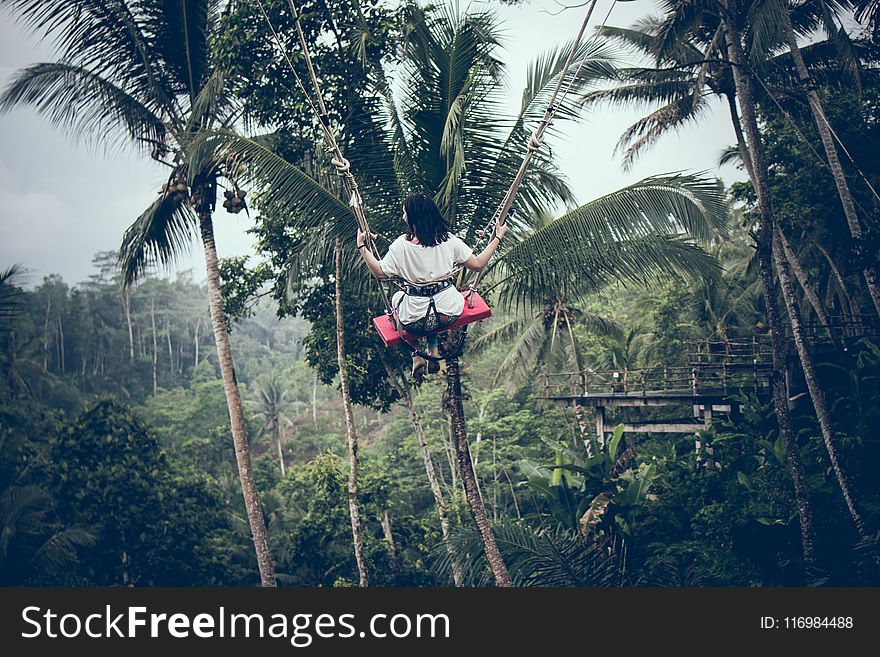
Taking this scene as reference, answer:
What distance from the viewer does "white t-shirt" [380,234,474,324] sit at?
14.5 ft

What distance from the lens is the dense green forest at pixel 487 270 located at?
22.9ft

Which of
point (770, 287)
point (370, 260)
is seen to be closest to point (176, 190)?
point (370, 260)

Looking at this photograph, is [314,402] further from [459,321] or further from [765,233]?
[459,321]

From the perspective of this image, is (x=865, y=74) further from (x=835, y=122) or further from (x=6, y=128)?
(x=6, y=128)

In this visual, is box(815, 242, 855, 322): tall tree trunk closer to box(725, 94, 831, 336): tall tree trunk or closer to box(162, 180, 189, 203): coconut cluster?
box(725, 94, 831, 336): tall tree trunk

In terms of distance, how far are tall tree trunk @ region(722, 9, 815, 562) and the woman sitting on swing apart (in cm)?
296

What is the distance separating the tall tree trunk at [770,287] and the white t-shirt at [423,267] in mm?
3078

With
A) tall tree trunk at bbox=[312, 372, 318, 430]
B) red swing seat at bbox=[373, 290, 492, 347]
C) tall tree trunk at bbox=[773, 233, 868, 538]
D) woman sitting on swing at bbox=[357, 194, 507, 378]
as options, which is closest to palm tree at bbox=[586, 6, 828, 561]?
tall tree trunk at bbox=[773, 233, 868, 538]

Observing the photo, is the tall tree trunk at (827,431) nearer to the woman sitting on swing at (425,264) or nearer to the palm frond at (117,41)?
the woman sitting on swing at (425,264)

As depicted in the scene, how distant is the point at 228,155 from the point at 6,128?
3224 inches

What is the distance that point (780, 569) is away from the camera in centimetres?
736

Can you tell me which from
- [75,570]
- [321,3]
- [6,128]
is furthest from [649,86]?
[6,128]

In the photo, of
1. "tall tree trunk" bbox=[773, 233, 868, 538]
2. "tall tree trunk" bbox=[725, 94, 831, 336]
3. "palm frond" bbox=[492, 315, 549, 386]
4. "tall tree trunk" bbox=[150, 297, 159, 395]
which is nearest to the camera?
"tall tree trunk" bbox=[773, 233, 868, 538]

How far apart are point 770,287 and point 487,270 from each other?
237 centimetres
